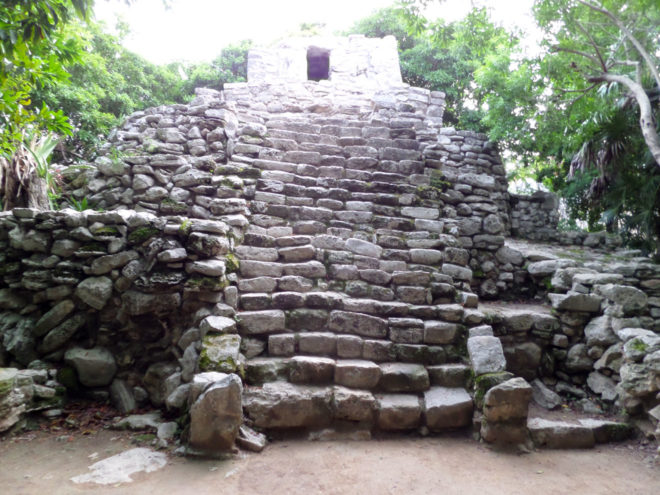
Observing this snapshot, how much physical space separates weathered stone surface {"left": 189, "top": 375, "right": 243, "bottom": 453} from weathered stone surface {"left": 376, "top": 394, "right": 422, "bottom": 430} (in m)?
1.10

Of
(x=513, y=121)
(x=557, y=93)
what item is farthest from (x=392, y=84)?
(x=557, y=93)

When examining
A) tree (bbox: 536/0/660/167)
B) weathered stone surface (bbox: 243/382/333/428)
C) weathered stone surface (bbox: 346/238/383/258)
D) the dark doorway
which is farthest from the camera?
the dark doorway

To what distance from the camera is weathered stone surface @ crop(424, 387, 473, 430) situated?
10.2 feet

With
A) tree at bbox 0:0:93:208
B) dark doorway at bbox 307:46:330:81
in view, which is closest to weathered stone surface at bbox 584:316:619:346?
tree at bbox 0:0:93:208

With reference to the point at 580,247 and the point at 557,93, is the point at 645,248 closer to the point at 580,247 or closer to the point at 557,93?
the point at 580,247

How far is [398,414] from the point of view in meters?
3.06

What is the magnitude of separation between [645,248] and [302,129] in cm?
636

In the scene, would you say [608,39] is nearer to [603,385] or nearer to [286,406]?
[603,385]

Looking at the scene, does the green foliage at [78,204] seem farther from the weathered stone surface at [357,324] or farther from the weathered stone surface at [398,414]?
the weathered stone surface at [398,414]

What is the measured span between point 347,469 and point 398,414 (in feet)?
2.07

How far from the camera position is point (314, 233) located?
4.49 metres

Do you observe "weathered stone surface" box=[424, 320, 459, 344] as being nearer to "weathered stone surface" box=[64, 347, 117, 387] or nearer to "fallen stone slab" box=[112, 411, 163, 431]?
"fallen stone slab" box=[112, 411, 163, 431]

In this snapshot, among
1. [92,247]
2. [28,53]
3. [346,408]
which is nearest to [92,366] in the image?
[92,247]

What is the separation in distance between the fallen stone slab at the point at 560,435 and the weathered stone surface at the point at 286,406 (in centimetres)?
163
